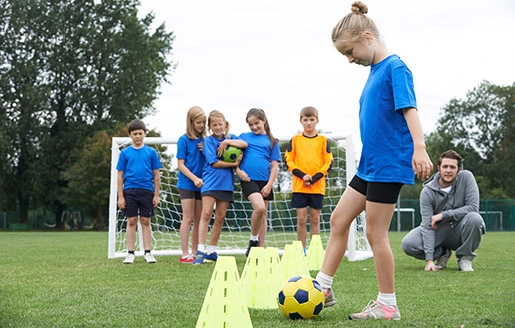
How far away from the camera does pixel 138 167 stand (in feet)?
27.1

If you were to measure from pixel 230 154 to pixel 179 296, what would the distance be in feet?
10.6

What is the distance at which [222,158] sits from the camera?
319 inches

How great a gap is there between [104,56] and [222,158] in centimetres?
2965

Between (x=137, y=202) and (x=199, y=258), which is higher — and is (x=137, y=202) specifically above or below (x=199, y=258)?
above

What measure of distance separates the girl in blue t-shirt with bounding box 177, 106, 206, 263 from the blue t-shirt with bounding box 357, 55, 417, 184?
4.54 m

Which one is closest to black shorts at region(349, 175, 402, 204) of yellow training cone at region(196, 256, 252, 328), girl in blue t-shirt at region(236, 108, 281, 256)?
yellow training cone at region(196, 256, 252, 328)

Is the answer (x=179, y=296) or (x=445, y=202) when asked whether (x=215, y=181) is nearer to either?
(x=445, y=202)

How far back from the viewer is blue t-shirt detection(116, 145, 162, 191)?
8.24 m

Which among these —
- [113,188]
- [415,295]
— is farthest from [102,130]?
[415,295]

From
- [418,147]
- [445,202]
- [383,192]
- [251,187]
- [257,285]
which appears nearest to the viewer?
[418,147]

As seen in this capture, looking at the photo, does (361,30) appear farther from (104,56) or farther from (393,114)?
(104,56)

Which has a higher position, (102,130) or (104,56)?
(104,56)

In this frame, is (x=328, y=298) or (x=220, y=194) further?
(x=220, y=194)

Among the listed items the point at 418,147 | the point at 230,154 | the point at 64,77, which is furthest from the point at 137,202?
the point at 64,77
